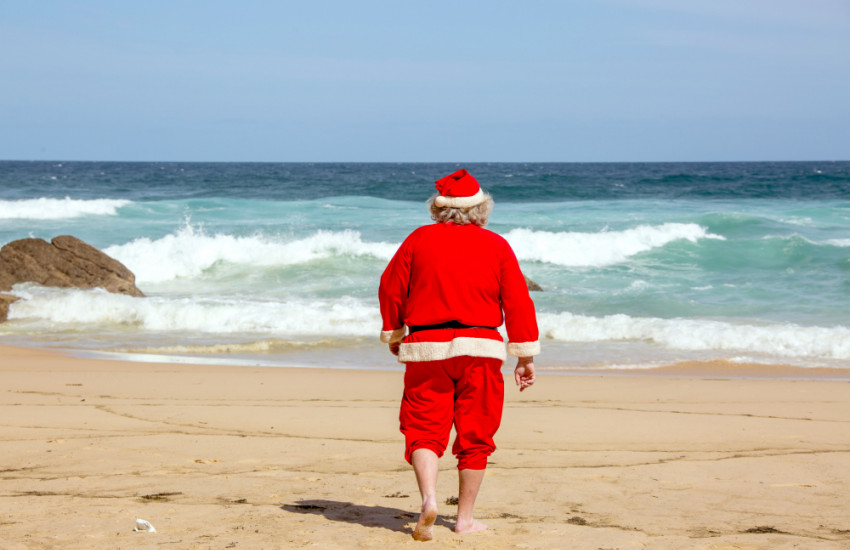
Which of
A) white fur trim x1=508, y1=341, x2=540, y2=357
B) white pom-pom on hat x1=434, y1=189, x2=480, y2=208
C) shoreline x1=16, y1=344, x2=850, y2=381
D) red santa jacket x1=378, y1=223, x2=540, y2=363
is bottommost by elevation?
shoreline x1=16, y1=344, x2=850, y2=381

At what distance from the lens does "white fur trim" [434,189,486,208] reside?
3393 mm

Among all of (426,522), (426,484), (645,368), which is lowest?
(645,368)

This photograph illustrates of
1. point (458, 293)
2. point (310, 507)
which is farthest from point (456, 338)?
point (310, 507)

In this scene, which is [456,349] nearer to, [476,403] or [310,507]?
[476,403]

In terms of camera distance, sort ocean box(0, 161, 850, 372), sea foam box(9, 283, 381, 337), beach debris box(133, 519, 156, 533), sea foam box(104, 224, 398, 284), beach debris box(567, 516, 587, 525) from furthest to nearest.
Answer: sea foam box(104, 224, 398, 284)
sea foam box(9, 283, 381, 337)
ocean box(0, 161, 850, 372)
beach debris box(567, 516, 587, 525)
beach debris box(133, 519, 156, 533)

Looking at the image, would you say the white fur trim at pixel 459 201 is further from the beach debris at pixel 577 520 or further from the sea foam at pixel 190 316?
the sea foam at pixel 190 316

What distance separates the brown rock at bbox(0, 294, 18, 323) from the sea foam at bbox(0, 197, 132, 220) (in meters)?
17.4

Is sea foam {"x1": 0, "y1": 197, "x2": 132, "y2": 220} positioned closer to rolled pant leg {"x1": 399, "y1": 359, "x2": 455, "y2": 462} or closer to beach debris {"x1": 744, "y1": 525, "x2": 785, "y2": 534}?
rolled pant leg {"x1": 399, "y1": 359, "x2": 455, "y2": 462}

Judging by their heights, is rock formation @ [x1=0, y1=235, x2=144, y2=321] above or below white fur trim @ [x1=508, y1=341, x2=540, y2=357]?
below

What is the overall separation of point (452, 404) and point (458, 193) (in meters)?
0.86

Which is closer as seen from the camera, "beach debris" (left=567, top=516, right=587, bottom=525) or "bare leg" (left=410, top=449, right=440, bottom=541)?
"bare leg" (left=410, top=449, right=440, bottom=541)

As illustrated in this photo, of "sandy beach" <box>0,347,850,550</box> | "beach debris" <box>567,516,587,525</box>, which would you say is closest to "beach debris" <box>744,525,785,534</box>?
"sandy beach" <box>0,347,850,550</box>

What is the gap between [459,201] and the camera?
339cm

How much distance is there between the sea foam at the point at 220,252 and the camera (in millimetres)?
17734
